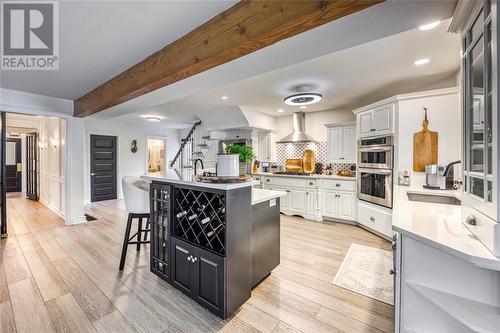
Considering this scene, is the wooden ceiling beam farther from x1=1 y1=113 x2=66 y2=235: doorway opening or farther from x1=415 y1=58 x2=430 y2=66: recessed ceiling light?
x1=1 y1=113 x2=66 y2=235: doorway opening

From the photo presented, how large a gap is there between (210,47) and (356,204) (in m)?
3.81

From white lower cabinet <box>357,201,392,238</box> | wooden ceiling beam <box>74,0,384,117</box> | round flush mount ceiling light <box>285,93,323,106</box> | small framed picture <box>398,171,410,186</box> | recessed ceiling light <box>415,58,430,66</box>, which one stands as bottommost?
white lower cabinet <box>357,201,392,238</box>

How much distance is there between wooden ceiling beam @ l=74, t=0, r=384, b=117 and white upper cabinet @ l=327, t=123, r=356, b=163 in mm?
3597

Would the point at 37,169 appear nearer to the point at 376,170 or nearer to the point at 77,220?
the point at 77,220

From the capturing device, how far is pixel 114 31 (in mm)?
1858

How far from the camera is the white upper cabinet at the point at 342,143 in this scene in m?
4.54

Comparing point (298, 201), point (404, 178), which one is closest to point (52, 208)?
point (298, 201)

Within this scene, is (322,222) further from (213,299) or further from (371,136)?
(213,299)

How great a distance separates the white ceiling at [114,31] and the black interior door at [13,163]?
6755 mm

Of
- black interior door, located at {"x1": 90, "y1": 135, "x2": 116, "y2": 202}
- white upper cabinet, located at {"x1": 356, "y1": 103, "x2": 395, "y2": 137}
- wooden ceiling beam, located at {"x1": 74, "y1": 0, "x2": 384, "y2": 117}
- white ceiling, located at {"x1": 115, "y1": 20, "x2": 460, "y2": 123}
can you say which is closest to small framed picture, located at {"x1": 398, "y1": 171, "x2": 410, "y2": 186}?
white upper cabinet, located at {"x1": 356, "y1": 103, "x2": 395, "y2": 137}

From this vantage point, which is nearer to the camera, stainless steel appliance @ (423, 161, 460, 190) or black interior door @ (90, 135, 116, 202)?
stainless steel appliance @ (423, 161, 460, 190)

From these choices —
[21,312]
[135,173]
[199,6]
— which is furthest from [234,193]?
[135,173]

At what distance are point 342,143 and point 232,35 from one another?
3775 millimetres

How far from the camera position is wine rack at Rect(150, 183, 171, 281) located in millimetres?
2219
